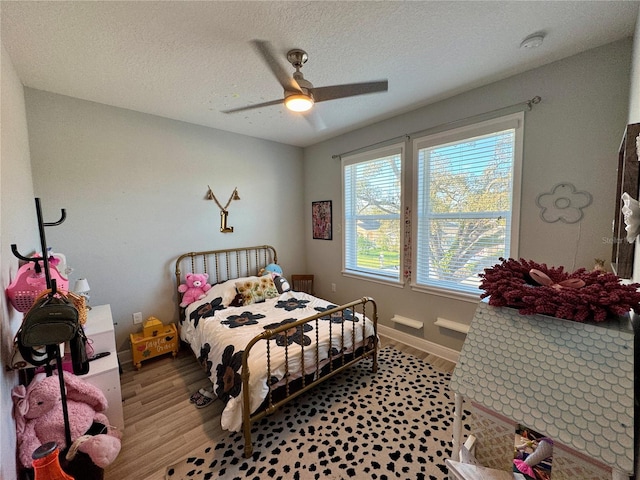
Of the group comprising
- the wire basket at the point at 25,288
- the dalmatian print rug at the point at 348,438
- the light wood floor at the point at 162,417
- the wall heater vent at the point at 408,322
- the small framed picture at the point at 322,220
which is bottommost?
the light wood floor at the point at 162,417

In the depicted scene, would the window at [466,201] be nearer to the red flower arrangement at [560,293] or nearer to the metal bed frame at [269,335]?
the metal bed frame at [269,335]

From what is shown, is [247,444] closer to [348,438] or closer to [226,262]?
[348,438]

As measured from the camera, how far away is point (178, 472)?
1.54 metres

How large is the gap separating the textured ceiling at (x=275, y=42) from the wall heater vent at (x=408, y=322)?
2.31 meters

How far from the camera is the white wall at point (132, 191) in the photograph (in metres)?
2.33

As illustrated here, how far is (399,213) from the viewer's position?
300cm

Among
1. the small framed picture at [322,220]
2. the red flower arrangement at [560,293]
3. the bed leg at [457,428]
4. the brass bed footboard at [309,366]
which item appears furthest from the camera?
the small framed picture at [322,220]

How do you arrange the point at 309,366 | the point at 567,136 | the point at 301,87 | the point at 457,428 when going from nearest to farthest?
the point at 457,428 → the point at 301,87 → the point at 567,136 → the point at 309,366

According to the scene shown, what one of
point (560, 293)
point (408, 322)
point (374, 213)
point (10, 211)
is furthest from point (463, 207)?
point (10, 211)

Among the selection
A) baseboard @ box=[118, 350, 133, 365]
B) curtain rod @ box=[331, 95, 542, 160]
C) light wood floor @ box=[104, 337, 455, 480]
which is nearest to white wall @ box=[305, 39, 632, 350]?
curtain rod @ box=[331, 95, 542, 160]

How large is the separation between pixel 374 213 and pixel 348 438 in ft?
7.61

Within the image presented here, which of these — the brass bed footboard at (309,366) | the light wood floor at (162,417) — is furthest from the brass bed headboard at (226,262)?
the brass bed footboard at (309,366)

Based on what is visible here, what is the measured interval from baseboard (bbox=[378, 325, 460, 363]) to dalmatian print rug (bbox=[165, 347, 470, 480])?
13.8 inches

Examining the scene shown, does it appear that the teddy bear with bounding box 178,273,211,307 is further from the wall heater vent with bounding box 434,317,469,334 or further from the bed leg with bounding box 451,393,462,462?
the bed leg with bounding box 451,393,462,462
